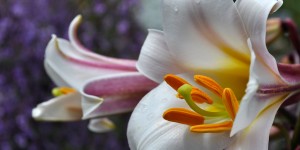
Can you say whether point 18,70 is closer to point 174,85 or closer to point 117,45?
point 117,45

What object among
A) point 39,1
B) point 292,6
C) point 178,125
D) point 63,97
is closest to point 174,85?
point 178,125

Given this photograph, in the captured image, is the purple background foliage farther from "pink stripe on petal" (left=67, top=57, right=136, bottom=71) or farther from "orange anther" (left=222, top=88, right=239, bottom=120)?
"orange anther" (left=222, top=88, right=239, bottom=120)

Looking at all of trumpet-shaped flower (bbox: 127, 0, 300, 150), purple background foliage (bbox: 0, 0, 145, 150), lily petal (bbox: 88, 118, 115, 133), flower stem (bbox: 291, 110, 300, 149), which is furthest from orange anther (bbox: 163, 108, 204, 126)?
purple background foliage (bbox: 0, 0, 145, 150)

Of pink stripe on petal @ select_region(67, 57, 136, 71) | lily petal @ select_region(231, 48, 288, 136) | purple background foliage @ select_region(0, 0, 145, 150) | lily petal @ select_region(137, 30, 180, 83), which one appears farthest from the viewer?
purple background foliage @ select_region(0, 0, 145, 150)

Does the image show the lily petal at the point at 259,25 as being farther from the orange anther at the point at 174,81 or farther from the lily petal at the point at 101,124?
the lily petal at the point at 101,124

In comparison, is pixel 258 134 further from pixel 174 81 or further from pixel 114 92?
pixel 114 92

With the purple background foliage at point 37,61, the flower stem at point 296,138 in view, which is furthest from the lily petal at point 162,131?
the purple background foliage at point 37,61
